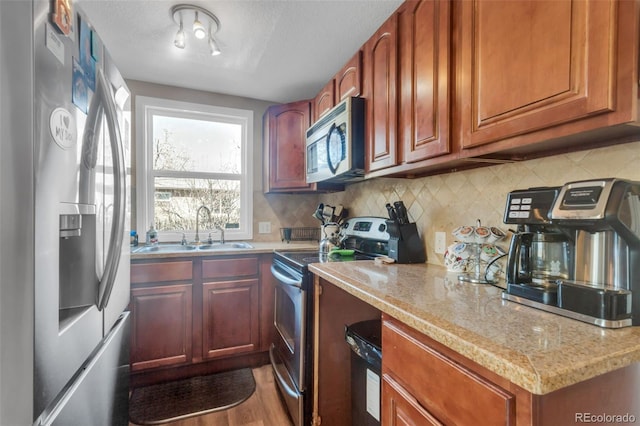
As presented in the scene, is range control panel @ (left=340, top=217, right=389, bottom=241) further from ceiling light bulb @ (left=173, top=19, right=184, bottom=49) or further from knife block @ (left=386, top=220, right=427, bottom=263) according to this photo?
ceiling light bulb @ (left=173, top=19, right=184, bottom=49)

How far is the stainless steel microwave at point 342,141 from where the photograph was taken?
165cm

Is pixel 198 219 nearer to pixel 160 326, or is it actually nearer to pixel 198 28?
pixel 160 326

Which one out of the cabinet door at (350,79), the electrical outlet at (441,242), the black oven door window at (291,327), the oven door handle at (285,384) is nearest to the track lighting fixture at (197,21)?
the cabinet door at (350,79)

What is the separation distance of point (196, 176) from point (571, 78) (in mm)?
2628

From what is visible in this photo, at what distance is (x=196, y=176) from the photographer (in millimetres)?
2631

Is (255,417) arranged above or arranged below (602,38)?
below

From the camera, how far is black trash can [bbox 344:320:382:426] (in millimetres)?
1159

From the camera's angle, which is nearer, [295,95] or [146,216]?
[146,216]

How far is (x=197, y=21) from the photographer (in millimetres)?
1545

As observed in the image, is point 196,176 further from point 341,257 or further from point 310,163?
point 341,257

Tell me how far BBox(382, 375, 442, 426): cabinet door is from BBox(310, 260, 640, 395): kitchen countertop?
221 millimetres

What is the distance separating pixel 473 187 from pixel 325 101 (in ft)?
4.18

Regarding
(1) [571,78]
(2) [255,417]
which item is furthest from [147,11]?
(2) [255,417]

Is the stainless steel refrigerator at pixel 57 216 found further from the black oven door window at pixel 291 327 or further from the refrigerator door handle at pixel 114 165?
the black oven door window at pixel 291 327
